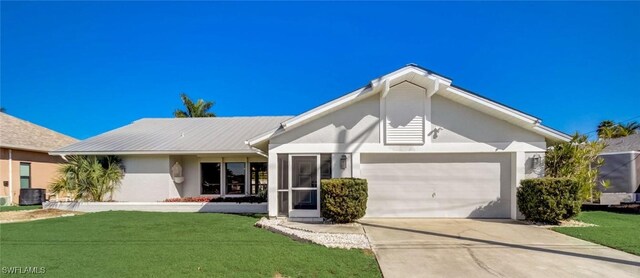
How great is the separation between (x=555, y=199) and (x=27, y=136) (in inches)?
990

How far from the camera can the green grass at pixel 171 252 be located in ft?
18.6

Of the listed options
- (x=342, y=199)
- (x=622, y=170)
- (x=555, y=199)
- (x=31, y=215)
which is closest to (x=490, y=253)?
(x=342, y=199)

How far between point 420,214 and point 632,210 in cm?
894

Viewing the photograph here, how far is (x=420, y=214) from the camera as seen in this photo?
11.3 meters

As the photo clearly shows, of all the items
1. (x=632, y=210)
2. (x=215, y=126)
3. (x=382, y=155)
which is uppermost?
(x=215, y=126)

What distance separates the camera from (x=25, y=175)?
59.2 ft

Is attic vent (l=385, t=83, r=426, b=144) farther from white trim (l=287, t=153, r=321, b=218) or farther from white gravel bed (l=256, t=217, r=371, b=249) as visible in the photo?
white gravel bed (l=256, t=217, r=371, b=249)

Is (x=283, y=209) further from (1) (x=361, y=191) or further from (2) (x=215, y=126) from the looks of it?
(2) (x=215, y=126)

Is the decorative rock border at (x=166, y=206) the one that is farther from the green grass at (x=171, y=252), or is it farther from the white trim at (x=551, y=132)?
the white trim at (x=551, y=132)

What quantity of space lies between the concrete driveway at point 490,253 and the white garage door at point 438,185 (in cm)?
160

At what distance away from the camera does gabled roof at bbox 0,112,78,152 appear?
17270mm


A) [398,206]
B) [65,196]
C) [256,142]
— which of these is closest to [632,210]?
[398,206]

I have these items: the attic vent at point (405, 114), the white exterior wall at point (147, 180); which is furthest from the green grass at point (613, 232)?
the white exterior wall at point (147, 180)

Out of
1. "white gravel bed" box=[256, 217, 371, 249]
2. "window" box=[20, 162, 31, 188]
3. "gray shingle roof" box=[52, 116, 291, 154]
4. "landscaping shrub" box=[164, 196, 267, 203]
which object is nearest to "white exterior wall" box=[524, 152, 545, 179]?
"white gravel bed" box=[256, 217, 371, 249]
